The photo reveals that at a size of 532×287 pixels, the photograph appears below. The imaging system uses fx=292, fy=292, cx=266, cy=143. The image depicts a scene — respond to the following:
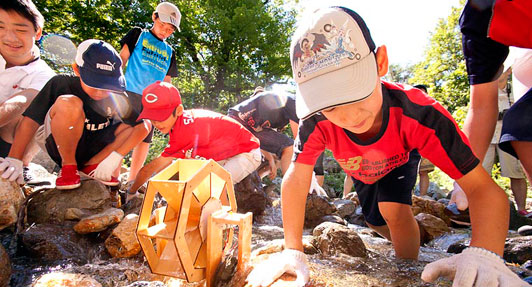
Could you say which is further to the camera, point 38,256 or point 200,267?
point 38,256

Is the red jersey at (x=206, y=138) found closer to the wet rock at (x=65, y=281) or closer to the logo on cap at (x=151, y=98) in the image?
the logo on cap at (x=151, y=98)

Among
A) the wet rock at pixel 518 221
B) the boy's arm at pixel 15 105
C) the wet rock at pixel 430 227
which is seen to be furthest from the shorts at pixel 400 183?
the boy's arm at pixel 15 105

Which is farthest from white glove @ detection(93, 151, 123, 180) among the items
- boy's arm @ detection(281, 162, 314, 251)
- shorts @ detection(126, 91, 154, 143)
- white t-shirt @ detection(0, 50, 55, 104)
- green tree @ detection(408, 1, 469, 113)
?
green tree @ detection(408, 1, 469, 113)

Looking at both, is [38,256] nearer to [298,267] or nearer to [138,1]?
[298,267]

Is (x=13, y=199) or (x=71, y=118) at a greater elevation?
(x=71, y=118)

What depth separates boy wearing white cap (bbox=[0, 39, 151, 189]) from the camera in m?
3.14

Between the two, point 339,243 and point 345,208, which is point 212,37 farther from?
point 339,243

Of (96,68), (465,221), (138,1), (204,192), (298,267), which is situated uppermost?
(138,1)

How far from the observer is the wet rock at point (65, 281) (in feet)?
5.50

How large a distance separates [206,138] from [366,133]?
2196 mm

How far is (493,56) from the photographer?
1.87 m

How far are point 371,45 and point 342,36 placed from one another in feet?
0.62

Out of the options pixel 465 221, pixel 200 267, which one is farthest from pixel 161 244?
pixel 465 221

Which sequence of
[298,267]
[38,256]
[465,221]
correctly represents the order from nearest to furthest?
[298,267] < [38,256] < [465,221]
